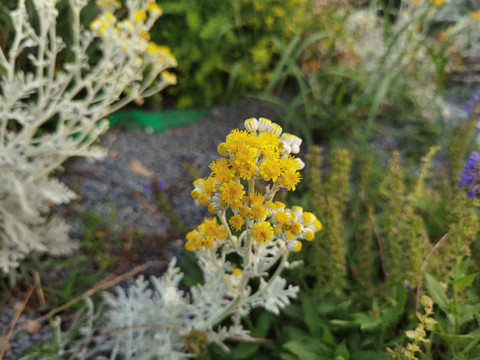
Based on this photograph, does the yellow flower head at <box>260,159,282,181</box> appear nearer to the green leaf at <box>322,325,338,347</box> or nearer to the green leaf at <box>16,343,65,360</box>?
the green leaf at <box>322,325,338,347</box>

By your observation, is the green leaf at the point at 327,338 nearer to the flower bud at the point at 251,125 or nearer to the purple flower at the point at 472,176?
the purple flower at the point at 472,176

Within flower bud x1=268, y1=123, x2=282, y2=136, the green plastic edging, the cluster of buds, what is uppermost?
the green plastic edging

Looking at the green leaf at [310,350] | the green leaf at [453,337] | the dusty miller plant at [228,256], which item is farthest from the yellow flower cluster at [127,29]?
the green leaf at [453,337]

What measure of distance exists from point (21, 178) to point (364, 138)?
1.66m

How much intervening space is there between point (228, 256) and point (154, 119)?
4.87 ft

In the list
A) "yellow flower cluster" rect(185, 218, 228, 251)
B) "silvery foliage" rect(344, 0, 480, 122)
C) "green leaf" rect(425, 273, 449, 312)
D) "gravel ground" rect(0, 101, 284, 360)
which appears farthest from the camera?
"silvery foliage" rect(344, 0, 480, 122)

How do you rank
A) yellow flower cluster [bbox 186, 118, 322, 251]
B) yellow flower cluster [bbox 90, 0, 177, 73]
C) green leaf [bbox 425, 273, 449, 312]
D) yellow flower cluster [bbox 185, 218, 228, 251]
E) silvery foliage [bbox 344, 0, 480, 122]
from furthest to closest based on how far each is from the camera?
1. silvery foliage [bbox 344, 0, 480, 122]
2. yellow flower cluster [bbox 90, 0, 177, 73]
3. green leaf [bbox 425, 273, 449, 312]
4. yellow flower cluster [bbox 185, 218, 228, 251]
5. yellow flower cluster [bbox 186, 118, 322, 251]

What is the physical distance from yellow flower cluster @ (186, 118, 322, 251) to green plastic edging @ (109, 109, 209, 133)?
1987 mm

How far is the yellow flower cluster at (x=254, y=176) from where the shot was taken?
2.95ft

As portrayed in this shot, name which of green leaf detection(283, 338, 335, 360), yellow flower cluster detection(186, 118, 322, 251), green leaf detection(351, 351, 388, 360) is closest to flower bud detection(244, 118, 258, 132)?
yellow flower cluster detection(186, 118, 322, 251)

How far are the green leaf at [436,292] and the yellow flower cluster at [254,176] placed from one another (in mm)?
518

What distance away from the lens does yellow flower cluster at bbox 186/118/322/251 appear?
35.4 inches

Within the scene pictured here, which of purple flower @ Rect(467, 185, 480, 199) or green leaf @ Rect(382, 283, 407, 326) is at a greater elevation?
purple flower @ Rect(467, 185, 480, 199)

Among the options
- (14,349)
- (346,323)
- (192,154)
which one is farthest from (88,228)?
(346,323)
